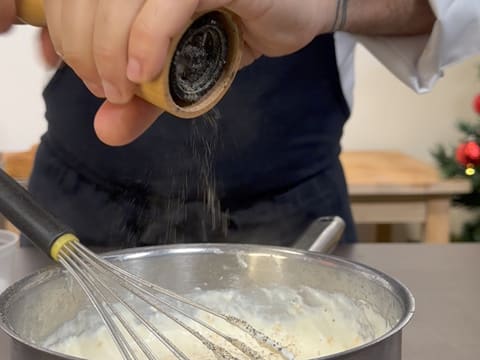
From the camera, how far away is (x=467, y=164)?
154 centimetres

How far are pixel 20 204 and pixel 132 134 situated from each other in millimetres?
77

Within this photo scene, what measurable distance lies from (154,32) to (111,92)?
2.2 inches

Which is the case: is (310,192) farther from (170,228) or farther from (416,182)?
(416,182)

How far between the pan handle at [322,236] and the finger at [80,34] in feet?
0.83

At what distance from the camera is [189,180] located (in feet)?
2.24

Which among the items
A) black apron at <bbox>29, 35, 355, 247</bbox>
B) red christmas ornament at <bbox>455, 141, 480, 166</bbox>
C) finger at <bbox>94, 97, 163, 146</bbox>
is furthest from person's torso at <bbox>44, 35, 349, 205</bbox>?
red christmas ornament at <bbox>455, 141, 480, 166</bbox>

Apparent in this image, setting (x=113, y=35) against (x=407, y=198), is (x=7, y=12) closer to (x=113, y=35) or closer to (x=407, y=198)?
(x=113, y=35)

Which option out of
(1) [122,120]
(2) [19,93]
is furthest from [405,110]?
(1) [122,120]

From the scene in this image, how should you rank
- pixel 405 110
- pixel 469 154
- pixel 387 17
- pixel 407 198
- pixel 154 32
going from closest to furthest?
pixel 154 32
pixel 387 17
pixel 407 198
pixel 469 154
pixel 405 110

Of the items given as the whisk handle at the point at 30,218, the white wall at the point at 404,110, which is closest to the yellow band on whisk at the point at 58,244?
the whisk handle at the point at 30,218

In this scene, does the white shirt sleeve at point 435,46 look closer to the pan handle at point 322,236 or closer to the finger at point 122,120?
the pan handle at point 322,236

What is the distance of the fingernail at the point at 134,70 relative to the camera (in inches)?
13.6

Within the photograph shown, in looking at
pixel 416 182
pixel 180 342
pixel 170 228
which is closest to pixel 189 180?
pixel 170 228

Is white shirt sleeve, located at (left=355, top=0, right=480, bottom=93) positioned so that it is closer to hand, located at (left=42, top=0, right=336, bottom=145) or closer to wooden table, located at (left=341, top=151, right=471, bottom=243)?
hand, located at (left=42, top=0, right=336, bottom=145)
